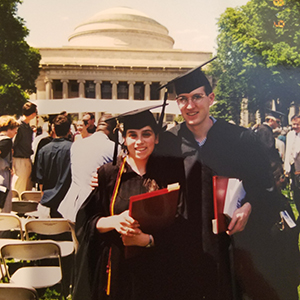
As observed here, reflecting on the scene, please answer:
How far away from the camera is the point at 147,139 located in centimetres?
275

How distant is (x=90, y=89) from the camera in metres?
2.84

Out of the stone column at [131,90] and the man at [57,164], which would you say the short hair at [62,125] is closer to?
the man at [57,164]

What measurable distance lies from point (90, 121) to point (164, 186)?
86 centimetres

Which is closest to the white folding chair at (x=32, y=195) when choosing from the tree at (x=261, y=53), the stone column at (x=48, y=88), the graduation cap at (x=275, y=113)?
the stone column at (x=48, y=88)

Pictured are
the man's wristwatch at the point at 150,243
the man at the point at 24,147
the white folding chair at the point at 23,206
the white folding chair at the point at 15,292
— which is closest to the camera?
the white folding chair at the point at 15,292

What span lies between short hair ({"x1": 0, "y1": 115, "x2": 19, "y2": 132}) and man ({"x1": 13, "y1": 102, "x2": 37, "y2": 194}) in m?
0.06

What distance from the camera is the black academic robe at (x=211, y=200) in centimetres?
277

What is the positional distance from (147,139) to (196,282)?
53.0 inches

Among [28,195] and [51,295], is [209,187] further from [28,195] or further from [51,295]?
[51,295]

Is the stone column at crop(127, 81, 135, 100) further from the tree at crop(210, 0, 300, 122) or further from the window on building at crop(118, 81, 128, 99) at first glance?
the tree at crop(210, 0, 300, 122)

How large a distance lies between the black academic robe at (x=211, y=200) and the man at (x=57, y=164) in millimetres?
856

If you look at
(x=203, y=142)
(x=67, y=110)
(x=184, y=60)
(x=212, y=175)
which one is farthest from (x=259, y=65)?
(x=67, y=110)

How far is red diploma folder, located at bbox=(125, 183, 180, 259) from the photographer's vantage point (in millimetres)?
2688

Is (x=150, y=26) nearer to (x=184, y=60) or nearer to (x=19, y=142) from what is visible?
(x=184, y=60)
